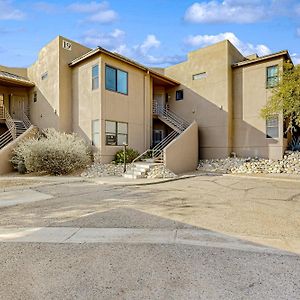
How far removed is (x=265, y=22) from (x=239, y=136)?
7597 mm

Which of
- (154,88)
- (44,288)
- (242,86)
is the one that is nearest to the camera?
(44,288)

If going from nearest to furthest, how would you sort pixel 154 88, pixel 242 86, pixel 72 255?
pixel 72 255, pixel 242 86, pixel 154 88

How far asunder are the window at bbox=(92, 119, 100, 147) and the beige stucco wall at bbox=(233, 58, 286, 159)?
9.99 meters

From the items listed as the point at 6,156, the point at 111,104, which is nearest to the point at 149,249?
the point at 111,104

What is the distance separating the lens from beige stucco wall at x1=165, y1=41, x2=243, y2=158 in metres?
18.4

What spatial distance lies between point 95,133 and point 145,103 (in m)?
4.64

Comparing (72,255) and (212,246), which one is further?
(212,246)

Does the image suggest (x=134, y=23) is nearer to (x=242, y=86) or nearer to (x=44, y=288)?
(x=242, y=86)

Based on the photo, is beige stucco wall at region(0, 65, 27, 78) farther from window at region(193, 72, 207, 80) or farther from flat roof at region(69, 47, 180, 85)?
window at region(193, 72, 207, 80)

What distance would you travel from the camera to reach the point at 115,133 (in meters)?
16.7

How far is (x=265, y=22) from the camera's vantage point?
1417 cm

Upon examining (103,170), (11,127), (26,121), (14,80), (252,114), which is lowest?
(103,170)

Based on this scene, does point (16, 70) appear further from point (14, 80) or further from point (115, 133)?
point (115, 133)

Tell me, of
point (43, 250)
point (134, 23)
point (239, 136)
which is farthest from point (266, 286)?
point (239, 136)
